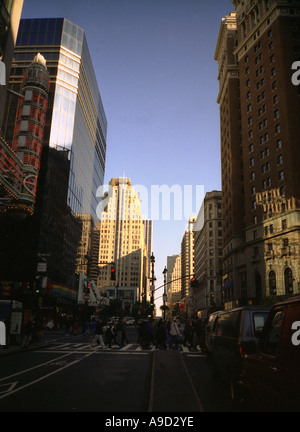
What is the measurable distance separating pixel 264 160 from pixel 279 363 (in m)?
54.7

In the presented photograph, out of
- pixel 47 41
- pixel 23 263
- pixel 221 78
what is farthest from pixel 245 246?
pixel 47 41

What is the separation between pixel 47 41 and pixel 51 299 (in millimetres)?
47071

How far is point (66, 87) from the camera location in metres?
61.5

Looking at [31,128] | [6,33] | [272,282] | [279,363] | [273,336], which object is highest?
[31,128]

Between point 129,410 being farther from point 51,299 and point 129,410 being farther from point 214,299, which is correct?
point 214,299

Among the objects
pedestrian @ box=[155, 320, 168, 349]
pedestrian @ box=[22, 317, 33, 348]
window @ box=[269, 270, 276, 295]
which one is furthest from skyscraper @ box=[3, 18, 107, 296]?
window @ box=[269, 270, 276, 295]

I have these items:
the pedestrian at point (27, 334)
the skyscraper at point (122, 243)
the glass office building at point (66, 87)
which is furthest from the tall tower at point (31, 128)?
the skyscraper at point (122, 243)

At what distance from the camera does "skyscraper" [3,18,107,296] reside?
5084 centimetres

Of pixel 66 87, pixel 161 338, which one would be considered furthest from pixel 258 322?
pixel 66 87

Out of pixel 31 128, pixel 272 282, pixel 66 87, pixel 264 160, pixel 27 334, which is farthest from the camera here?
pixel 66 87

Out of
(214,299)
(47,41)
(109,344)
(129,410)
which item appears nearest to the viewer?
(129,410)

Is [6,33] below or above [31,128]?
below

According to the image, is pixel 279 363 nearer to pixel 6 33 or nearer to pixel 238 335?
pixel 238 335
